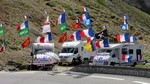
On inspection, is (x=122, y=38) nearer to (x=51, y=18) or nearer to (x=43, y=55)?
(x=43, y=55)

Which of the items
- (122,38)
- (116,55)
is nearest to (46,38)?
(116,55)

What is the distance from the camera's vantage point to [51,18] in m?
60.3

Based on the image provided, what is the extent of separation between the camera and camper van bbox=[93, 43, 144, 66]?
34.7 m

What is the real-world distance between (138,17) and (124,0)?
55.9 ft

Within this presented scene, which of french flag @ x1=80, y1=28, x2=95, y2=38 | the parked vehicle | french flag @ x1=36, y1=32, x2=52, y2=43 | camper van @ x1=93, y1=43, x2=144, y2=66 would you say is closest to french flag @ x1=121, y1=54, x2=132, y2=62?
camper van @ x1=93, y1=43, x2=144, y2=66

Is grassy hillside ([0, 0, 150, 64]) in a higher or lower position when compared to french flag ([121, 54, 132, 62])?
higher

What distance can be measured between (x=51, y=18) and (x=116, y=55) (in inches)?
1048

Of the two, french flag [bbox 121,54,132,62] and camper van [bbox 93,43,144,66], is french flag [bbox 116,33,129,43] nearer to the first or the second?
camper van [bbox 93,43,144,66]

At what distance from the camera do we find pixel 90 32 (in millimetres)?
31797

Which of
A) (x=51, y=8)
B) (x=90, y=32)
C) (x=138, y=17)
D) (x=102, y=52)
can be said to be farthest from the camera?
(x=138, y=17)

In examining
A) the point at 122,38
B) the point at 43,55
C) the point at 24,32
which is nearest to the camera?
the point at 24,32

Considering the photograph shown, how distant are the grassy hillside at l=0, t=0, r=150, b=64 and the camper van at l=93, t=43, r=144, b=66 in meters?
8.64

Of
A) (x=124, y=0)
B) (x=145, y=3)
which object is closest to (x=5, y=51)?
(x=124, y=0)

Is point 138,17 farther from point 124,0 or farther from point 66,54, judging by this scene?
point 66,54
